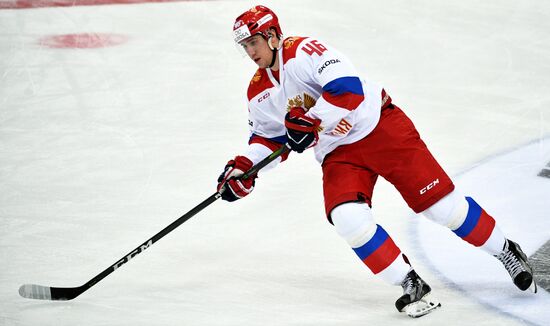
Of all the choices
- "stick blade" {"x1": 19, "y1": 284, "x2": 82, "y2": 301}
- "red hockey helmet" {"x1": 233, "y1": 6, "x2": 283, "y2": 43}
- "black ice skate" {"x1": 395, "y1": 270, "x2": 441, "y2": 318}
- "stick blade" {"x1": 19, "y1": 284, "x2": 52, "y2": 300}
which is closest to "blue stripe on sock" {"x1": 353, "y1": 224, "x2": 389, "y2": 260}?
"black ice skate" {"x1": 395, "y1": 270, "x2": 441, "y2": 318}

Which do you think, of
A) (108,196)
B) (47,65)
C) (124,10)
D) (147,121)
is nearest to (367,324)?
(108,196)

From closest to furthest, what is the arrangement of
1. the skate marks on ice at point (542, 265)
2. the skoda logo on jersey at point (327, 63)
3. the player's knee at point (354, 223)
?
the player's knee at point (354, 223) → the skoda logo on jersey at point (327, 63) → the skate marks on ice at point (542, 265)

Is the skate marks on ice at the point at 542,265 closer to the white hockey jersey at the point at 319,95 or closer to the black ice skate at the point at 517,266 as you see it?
the black ice skate at the point at 517,266

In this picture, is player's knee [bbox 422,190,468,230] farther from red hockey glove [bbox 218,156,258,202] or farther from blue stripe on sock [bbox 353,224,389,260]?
red hockey glove [bbox 218,156,258,202]

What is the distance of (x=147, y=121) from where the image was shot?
229 inches

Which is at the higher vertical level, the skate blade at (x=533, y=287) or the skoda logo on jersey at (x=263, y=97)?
the skoda logo on jersey at (x=263, y=97)

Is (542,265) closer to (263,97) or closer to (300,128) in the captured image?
(300,128)

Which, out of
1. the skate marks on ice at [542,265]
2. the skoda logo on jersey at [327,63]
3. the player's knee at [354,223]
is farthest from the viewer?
the skate marks on ice at [542,265]

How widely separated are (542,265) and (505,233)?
40cm

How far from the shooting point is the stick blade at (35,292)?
12.8 ft

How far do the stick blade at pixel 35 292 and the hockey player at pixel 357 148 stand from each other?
34.7 inches

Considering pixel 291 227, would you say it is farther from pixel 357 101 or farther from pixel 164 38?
pixel 164 38

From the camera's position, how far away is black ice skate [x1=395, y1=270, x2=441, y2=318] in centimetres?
359

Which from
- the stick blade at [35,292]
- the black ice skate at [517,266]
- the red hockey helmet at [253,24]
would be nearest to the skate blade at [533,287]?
the black ice skate at [517,266]
